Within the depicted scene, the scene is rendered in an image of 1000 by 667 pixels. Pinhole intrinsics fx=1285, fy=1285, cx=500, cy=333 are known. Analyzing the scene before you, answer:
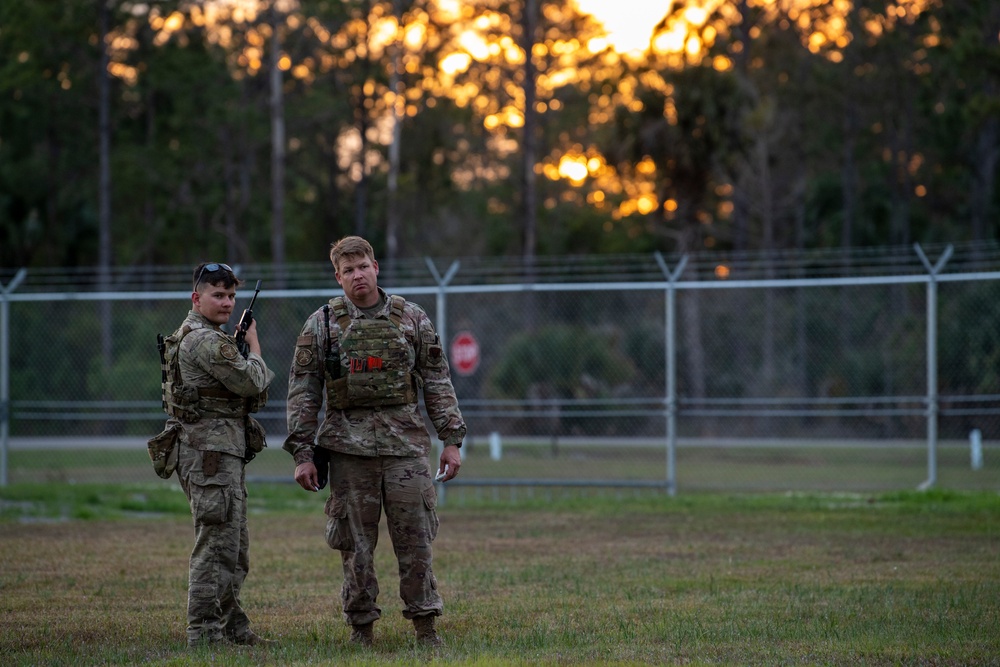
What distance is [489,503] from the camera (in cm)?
1352

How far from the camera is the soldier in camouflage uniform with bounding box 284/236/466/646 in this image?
6.05 meters

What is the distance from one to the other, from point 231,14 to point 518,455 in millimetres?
22465

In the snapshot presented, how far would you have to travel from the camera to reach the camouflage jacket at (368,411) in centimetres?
605

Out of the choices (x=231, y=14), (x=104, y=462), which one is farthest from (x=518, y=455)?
(x=231, y=14)

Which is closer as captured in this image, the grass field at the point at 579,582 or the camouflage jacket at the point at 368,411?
the grass field at the point at 579,582

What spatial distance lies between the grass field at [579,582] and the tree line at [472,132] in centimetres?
1934

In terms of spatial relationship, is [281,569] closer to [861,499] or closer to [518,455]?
[861,499]

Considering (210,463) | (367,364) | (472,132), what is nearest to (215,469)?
(210,463)

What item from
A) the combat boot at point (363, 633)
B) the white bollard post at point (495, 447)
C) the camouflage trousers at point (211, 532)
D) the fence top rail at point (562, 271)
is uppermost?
the fence top rail at point (562, 271)

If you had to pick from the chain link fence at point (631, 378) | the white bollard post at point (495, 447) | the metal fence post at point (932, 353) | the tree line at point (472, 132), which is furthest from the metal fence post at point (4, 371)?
the tree line at point (472, 132)

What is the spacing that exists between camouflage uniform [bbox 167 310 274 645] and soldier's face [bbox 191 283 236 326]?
2.8 inches

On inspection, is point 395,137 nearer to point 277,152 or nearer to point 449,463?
point 277,152

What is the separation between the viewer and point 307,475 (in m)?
5.99

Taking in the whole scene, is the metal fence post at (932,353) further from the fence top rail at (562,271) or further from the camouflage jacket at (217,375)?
the camouflage jacket at (217,375)
